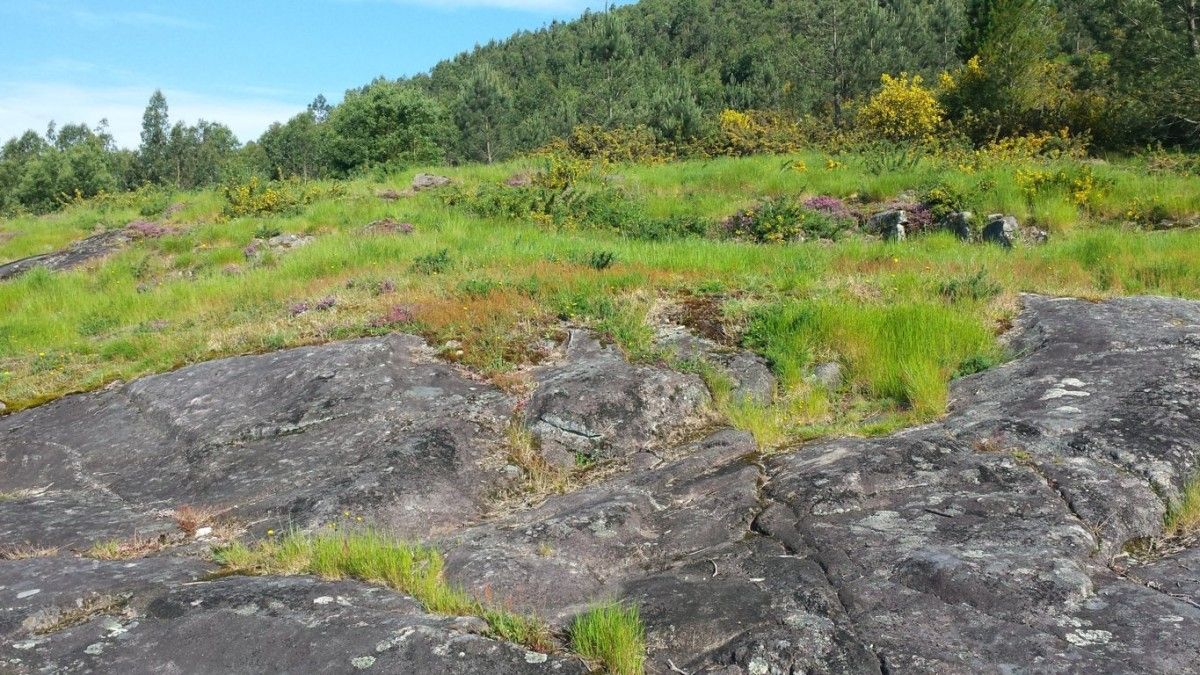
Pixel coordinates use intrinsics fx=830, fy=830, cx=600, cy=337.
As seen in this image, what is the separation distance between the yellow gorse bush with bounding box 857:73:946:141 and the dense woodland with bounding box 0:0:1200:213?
0.14 meters

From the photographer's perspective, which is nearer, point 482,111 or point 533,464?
point 533,464

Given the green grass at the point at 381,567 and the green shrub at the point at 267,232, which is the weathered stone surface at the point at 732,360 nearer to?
the green grass at the point at 381,567

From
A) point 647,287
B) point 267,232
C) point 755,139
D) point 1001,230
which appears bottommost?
point 647,287

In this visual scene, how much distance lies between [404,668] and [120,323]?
10.2m

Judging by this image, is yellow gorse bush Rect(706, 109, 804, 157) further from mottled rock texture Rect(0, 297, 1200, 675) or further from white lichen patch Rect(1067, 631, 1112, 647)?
white lichen patch Rect(1067, 631, 1112, 647)

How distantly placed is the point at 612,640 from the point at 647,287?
242 inches

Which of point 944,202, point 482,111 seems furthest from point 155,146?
point 944,202

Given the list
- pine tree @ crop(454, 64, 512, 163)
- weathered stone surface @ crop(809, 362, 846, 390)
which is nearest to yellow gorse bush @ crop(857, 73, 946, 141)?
weathered stone surface @ crop(809, 362, 846, 390)

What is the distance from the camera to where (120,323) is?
38.3 feet

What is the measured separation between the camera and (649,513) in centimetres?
522

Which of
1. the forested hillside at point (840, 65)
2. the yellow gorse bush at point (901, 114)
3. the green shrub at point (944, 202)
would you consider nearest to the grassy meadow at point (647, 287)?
the green shrub at point (944, 202)

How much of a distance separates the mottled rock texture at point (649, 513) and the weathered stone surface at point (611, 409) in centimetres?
3

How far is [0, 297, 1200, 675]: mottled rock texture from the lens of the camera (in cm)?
361

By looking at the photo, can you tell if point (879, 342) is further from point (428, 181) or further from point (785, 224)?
point (428, 181)
